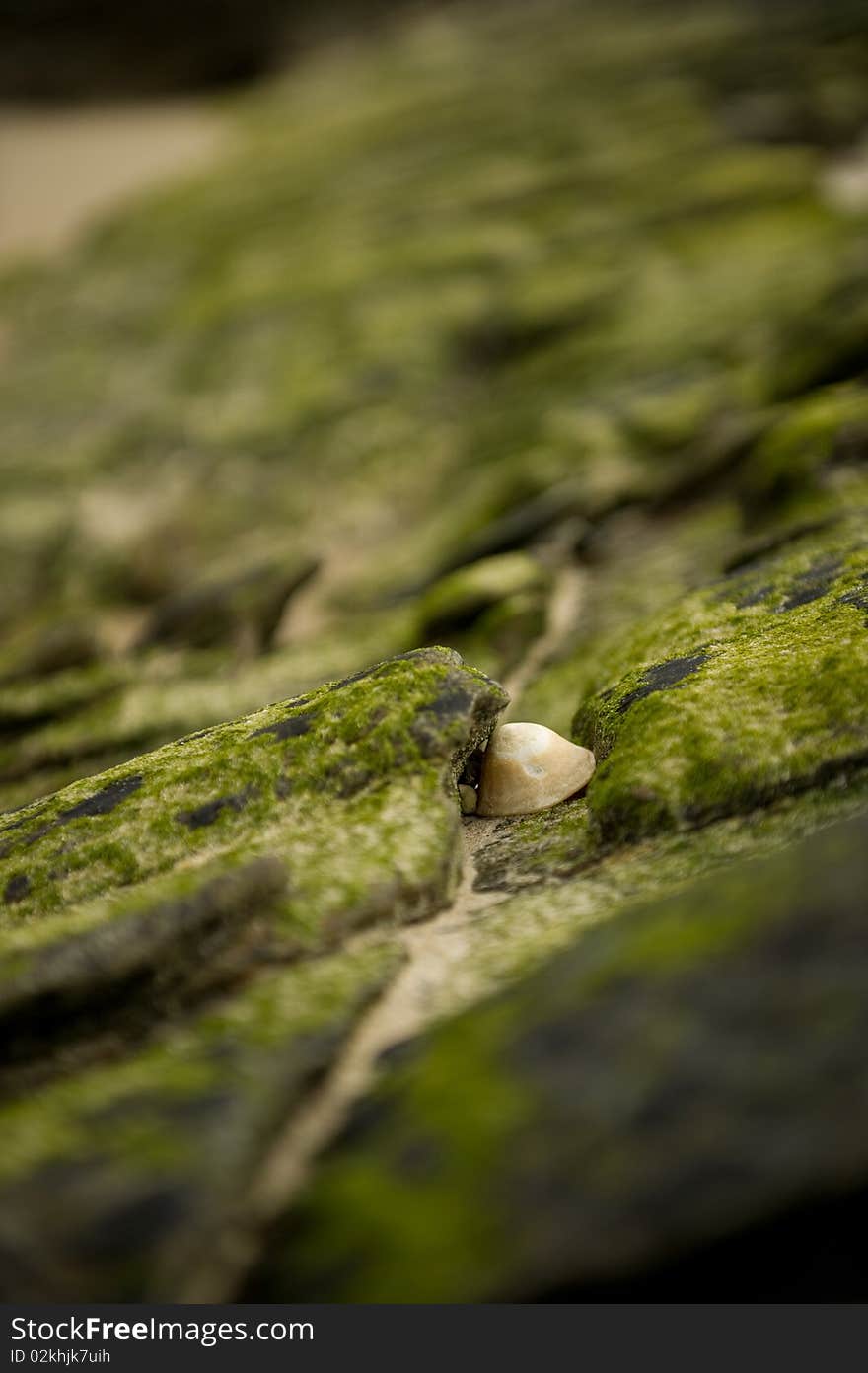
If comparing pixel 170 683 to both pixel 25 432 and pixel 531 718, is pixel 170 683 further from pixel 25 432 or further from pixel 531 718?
pixel 25 432

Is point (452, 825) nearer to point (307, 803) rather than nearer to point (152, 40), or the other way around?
point (307, 803)

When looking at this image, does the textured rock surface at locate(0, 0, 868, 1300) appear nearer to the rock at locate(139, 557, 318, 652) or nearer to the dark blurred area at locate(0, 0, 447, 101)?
the rock at locate(139, 557, 318, 652)

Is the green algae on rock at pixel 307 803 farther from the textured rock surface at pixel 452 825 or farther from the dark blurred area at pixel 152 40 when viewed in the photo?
the dark blurred area at pixel 152 40

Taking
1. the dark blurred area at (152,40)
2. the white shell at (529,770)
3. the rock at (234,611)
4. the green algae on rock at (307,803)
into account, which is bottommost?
the rock at (234,611)

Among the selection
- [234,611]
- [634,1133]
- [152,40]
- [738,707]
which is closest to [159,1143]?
[634,1133]

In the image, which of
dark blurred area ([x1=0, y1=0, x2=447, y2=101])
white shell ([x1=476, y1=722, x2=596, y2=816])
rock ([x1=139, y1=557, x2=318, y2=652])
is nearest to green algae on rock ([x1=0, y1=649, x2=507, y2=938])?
white shell ([x1=476, y1=722, x2=596, y2=816])

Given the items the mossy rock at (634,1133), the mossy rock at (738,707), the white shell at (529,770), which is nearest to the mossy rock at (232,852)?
the white shell at (529,770)

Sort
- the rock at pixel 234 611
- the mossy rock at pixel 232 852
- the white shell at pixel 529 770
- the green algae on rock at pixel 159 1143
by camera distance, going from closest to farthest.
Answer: the green algae on rock at pixel 159 1143, the mossy rock at pixel 232 852, the white shell at pixel 529 770, the rock at pixel 234 611

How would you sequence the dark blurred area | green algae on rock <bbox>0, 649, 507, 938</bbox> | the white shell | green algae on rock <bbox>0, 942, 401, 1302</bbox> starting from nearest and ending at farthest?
green algae on rock <bbox>0, 942, 401, 1302</bbox> → green algae on rock <bbox>0, 649, 507, 938</bbox> → the white shell → the dark blurred area
